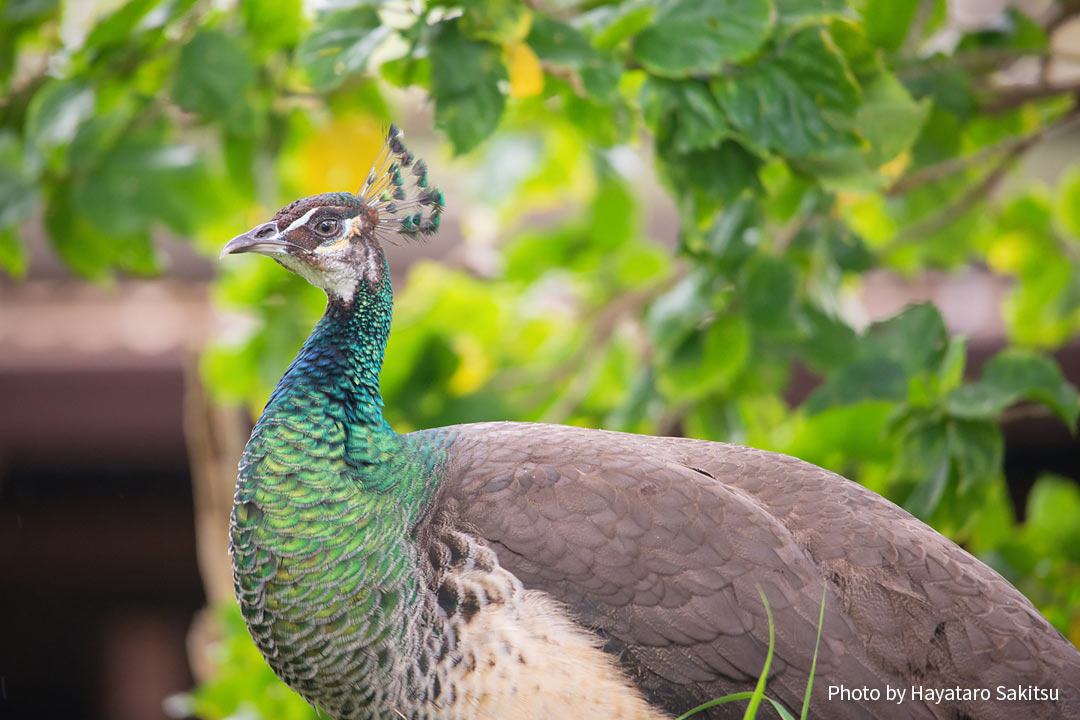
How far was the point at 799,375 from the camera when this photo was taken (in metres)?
4.59

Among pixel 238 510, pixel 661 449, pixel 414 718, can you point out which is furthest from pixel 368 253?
pixel 414 718

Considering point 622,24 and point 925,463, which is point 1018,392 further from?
point 622,24

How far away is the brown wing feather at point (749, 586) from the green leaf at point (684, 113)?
609 millimetres

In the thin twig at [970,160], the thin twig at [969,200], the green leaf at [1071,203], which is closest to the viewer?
the thin twig at [970,160]

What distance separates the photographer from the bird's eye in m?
1.66

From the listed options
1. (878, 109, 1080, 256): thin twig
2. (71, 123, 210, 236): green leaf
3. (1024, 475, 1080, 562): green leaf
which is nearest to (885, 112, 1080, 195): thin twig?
(878, 109, 1080, 256): thin twig

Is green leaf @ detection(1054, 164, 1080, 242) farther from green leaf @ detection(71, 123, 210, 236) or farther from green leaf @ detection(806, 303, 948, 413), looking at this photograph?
green leaf @ detection(71, 123, 210, 236)

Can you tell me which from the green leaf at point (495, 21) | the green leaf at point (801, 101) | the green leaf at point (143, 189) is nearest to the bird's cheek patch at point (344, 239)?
the green leaf at point (495, 21)

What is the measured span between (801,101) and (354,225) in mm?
810

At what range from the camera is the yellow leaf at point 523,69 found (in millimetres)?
1998

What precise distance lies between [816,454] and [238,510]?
1219 mm

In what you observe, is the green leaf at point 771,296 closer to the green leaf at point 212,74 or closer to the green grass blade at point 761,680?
the green grass blade at point 761,680

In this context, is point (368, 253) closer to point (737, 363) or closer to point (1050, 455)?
point (737, 363)

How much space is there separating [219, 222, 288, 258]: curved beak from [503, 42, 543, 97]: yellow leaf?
0.60 metres
